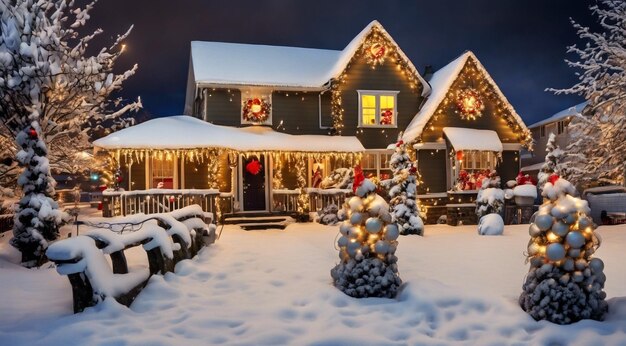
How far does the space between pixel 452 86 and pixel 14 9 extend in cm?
1612

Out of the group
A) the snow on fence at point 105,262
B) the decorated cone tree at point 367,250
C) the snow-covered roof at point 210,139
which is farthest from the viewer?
the snow-covered roof at point 210,139

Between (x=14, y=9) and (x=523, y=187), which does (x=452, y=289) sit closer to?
(x=523, y=187)

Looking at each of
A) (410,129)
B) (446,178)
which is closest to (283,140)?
(410,129)

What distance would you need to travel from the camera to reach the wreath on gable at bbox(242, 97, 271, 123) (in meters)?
19.4

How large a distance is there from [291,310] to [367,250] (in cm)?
158

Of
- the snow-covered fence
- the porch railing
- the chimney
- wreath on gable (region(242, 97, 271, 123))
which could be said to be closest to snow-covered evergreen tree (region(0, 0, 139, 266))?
the snow-covered fence

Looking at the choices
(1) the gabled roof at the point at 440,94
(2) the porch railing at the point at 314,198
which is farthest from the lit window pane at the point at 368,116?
(2) the porch railing at the point at 314,198

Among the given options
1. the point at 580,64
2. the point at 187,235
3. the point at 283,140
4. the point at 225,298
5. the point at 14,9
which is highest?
the point at 14,9

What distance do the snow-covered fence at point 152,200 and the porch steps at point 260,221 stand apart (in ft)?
2.80

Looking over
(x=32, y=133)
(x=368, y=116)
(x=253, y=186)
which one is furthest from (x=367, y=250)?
(x=368, y=116)

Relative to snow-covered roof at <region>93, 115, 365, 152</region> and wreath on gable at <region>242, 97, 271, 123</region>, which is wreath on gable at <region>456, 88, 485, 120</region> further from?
wreath on gable at <region>242, 97, 271, 123</region>

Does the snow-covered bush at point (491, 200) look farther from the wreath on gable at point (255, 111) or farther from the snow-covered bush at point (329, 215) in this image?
the wreath on gable at point (255, 111)

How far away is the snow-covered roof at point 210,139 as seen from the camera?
15.5 meters

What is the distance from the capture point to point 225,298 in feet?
21.9
